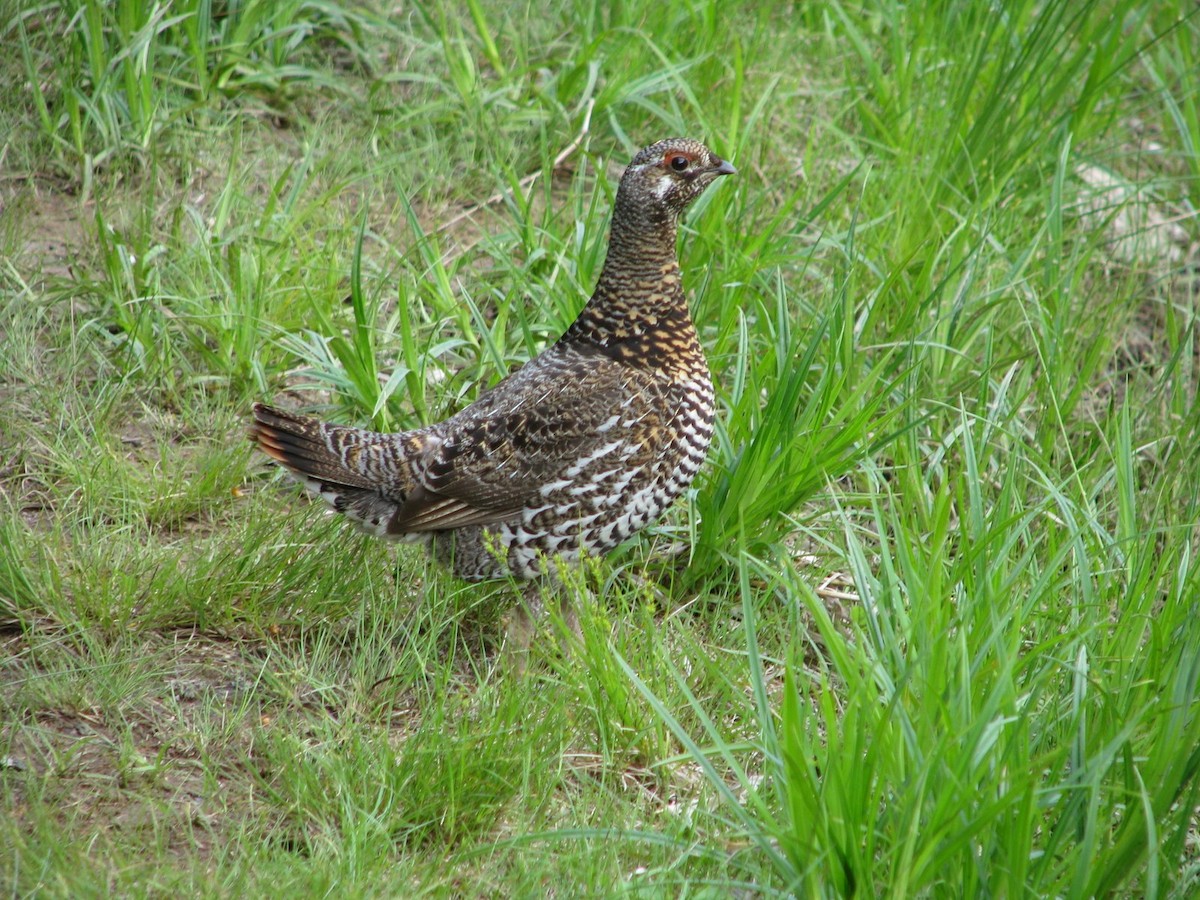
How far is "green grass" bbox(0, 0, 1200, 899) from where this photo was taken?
9.35ft

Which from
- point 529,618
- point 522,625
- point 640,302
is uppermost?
point 640,302

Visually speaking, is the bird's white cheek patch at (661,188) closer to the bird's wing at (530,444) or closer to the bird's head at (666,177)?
the bird's head at (666,177)

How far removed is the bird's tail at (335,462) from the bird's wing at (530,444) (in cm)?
8

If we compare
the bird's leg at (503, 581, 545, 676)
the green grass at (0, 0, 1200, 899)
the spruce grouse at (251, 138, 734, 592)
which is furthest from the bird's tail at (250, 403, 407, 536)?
the bird's leg at (503, 581, 545, 676)

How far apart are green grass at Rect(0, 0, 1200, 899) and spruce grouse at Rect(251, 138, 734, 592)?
22cm

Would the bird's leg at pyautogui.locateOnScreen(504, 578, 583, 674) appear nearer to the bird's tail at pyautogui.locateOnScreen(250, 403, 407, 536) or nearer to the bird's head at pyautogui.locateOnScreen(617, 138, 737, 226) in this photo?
the bird's tail at pyautogui.locateOnScreen(250, 403, 407, 536)

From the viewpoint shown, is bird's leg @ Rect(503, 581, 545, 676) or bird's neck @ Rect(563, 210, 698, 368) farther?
bird's neck @ Rect(563, 210, 698, 368)

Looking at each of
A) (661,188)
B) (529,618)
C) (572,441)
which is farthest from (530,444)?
(661,188)

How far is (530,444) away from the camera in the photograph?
3916mm

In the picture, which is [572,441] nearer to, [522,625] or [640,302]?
[640,302]

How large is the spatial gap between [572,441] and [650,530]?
22.3 inches

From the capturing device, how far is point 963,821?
2.54 meters

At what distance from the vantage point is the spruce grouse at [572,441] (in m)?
3.89

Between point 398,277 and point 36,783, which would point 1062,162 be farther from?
point 36,783
